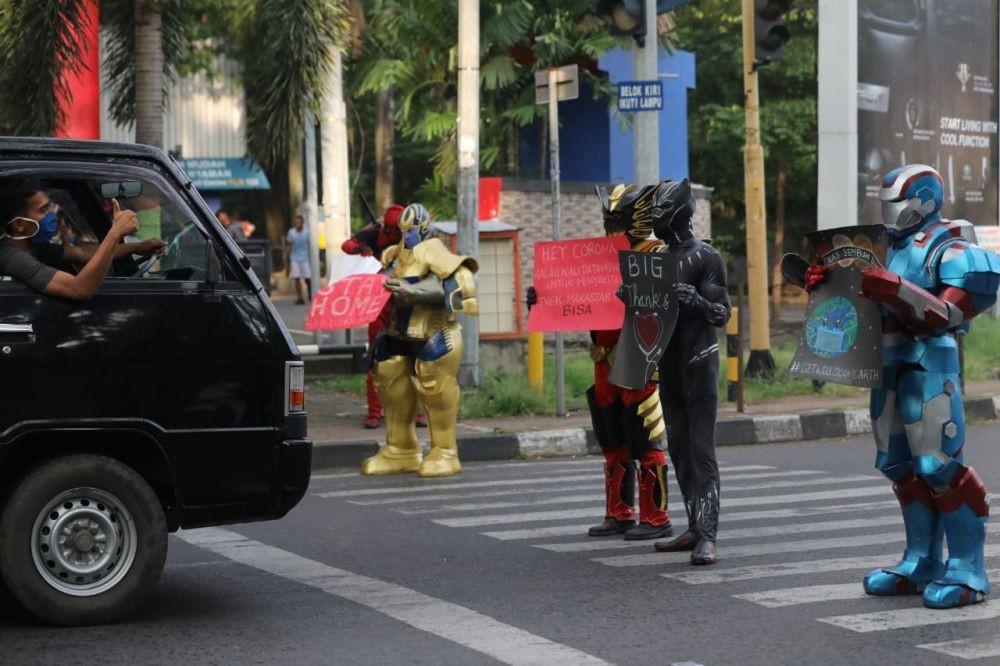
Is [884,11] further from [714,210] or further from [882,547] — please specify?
[714,210]

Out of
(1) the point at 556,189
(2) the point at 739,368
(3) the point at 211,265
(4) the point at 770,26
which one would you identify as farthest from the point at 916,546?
(4) the point at 770,26

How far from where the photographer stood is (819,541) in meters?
7.98

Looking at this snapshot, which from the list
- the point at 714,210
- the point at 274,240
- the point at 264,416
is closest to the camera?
the point at 264,416

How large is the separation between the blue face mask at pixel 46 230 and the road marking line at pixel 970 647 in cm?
371

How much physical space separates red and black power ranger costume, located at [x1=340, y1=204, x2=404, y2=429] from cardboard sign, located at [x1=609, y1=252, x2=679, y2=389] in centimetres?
366

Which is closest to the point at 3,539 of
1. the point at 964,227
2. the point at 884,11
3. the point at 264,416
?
the point at 264,416

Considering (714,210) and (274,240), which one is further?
(274,240)

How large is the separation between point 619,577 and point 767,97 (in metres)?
26.3

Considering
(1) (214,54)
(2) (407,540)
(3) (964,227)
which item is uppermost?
(1) (214,54)

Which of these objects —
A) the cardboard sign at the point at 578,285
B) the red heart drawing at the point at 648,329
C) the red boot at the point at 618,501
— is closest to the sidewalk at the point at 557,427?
the cardboard sign at the point at 578,285

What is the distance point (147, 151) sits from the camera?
6301 mm

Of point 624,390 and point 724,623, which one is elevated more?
point 624,390

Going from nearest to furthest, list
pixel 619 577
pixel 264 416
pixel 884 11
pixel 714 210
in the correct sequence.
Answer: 1. pixel 264 416
2. pixel 619 577
3. pixel 884 11
4. pixel 714 210

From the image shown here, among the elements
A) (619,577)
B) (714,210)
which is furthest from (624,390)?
(714,210)
